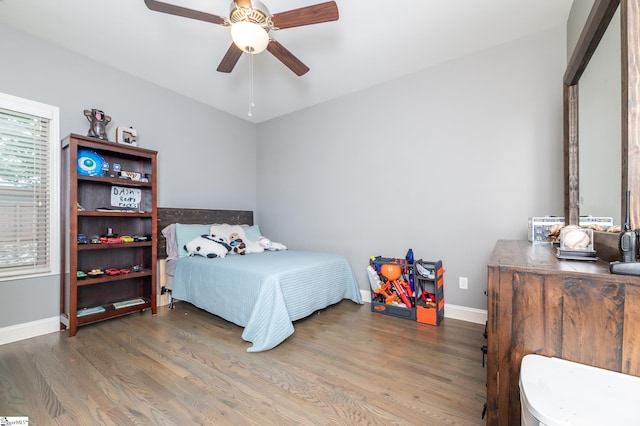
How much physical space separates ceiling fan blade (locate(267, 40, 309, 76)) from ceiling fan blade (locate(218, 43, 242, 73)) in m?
0.24

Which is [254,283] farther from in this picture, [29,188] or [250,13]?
[29,188]

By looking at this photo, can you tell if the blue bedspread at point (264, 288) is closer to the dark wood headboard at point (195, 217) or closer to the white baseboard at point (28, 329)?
the dark wood headboard at point (195, 217)

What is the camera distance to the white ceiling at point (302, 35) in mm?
2139

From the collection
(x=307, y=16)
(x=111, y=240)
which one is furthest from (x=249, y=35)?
(x=111, y=240)

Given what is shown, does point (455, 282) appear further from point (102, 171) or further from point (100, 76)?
point (100, 76)

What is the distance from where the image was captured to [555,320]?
91 centimetres

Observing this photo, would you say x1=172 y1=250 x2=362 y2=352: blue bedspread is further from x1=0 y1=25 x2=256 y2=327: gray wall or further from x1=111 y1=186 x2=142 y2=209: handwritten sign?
x1=0 y1=25 x2=256 y2=327: gray wall

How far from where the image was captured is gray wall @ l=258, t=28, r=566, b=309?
2439 mm

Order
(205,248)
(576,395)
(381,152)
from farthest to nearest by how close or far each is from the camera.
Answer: (381,152)
(205,248)
(576,395)

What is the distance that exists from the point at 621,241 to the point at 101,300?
385 centimetres

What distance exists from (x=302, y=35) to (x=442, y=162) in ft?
5.95

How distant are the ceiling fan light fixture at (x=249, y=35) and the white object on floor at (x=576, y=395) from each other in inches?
84.8

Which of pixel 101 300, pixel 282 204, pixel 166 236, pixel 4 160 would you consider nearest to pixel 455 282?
pixel 282 204

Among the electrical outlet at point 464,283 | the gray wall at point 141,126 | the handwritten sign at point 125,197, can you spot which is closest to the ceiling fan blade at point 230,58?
the gray wall at point 141,126
